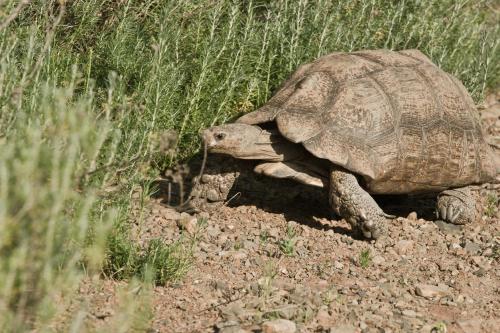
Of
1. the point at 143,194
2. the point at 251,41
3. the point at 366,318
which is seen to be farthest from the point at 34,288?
the point at 251,41

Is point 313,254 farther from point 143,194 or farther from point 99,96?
point 99,96

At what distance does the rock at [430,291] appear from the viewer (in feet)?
18.7

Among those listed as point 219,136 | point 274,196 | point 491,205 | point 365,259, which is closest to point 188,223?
point 219,136

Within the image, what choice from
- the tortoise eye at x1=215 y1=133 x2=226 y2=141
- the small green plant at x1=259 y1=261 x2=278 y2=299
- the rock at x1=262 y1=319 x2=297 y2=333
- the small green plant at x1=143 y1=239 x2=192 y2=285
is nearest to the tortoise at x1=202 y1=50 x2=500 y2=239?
the tortoise eye at x1=215 y1=133 x2=226 y2=141

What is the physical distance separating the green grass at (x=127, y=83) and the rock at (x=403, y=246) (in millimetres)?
1903

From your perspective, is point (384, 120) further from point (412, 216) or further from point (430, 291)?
point (430, 291)

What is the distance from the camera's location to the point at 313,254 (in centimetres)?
623

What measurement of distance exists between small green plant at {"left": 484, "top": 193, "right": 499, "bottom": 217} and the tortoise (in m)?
0.23

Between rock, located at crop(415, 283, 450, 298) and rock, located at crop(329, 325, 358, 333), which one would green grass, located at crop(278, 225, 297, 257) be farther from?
rock, located at crop(329, 325, 358, 333)

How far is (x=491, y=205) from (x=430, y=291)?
84.8 inches

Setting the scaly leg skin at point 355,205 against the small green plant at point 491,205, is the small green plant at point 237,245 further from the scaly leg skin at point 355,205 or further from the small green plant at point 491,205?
the small green plant at point 491,205

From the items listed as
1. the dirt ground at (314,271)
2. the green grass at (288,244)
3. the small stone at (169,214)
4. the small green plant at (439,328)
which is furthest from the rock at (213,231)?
the small green plant at (439,328)

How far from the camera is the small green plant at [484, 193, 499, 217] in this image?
745 centimetres

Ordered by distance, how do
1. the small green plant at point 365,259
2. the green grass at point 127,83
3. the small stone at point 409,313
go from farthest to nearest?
1. the small green plant at point 365,259
2. the small stone at point 409,313
3. the green grass at point 127,83
